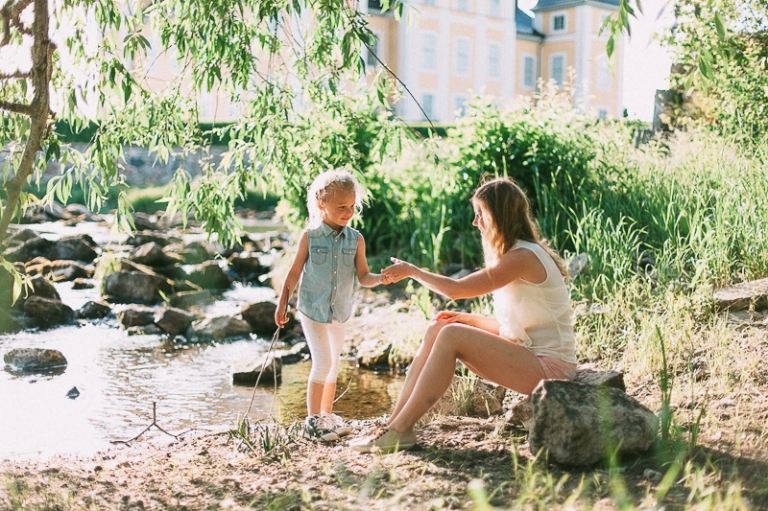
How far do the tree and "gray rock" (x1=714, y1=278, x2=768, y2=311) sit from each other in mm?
2485

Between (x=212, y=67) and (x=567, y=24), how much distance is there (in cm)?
3898

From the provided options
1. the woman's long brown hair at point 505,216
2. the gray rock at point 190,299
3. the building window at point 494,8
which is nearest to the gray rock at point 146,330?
the gray rock at point 190,299

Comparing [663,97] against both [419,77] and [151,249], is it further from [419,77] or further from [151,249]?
[419,77]

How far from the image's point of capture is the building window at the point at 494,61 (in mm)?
38125

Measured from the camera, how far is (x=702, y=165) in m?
6.91

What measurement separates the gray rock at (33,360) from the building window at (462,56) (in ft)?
106

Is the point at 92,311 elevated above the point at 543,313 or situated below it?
below

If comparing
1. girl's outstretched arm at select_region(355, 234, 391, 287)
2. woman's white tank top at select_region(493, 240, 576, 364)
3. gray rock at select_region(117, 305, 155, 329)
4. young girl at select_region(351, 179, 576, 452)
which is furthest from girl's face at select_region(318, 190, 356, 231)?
gray rock at select_region(117, 305, 155, 329)

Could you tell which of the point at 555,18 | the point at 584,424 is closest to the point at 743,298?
the point at 584,424

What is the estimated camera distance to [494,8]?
38125mm

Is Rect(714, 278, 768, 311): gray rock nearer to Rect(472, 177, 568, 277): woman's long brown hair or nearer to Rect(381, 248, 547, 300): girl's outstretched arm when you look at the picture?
Rect(472, 177, 568, 277): woman's long brown hair

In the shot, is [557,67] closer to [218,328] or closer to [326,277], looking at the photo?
[218,328]

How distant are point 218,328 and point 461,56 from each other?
31.4 m

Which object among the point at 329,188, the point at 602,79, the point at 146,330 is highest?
the point at 602,79
